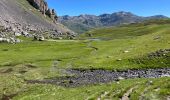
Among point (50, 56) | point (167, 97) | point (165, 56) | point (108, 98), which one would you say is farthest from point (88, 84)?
point (50, 56)

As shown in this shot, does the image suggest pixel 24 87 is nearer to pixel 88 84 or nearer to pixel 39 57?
pixel 88 84

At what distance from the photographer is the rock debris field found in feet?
207

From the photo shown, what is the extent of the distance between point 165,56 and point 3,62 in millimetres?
40116

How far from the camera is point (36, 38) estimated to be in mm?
195625

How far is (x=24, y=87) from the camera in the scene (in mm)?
58375

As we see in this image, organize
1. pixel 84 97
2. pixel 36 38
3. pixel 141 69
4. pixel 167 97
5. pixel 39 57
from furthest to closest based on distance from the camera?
pixel 36 38 < pixel 39 57 < pixel 141 69 < pixel 84 97 < pixel 167 97

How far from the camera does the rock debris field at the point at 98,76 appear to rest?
207ft

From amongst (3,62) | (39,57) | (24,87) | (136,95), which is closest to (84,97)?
(136,95)

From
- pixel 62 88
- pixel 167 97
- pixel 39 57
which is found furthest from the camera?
pixel 39 57

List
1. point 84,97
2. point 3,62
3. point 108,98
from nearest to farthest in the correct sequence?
point 108,98 < point 84,97 < point 3,62

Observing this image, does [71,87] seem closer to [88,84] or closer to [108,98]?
[88,84]

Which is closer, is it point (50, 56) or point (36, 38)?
point (50, 56)

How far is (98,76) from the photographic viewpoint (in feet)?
225

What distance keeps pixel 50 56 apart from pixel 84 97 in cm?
5812
